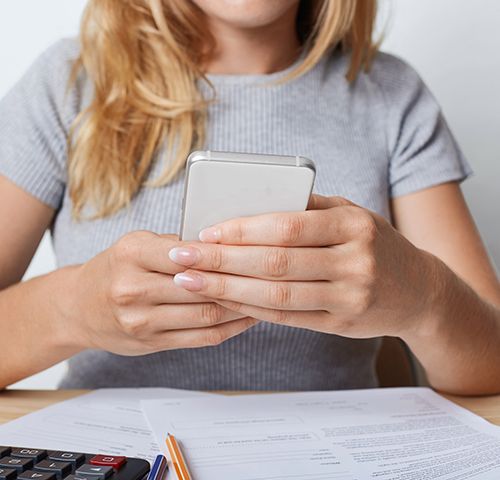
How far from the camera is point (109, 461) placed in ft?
1.78

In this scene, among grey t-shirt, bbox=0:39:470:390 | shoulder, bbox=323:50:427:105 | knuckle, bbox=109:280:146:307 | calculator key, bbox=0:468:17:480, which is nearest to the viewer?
calculator key, bbox=0:468:17:480

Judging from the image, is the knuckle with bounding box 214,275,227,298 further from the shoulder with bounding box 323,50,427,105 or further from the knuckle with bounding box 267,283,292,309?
the shoulder with bounding box 323,50,427,105

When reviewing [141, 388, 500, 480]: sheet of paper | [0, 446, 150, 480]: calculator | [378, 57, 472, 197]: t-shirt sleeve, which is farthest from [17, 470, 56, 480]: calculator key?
[378, 57, 472, 197]: t-shirt sleeve

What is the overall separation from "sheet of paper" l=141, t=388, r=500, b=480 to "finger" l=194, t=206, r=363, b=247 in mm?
171

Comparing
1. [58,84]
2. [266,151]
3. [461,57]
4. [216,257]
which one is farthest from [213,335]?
[461,57]

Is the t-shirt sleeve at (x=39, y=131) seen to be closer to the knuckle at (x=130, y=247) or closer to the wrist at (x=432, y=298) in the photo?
the knuckle at (x=130, y=247)

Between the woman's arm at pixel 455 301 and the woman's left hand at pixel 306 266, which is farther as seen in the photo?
the woman's arm at pixel 455 301

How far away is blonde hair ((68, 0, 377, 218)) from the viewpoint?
94cm

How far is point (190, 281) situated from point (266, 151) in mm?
447

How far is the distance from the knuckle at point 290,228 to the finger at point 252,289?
0.04m

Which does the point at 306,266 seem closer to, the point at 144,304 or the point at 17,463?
the point at 144,304

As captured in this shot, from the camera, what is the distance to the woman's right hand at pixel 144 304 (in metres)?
0.60

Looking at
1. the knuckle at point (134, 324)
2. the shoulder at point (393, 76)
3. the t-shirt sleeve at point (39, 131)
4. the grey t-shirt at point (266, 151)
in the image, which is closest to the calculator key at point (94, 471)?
the knuckle at point (134, 324)

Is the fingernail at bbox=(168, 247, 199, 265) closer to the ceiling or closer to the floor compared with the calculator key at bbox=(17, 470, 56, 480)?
closer to the ceiling
